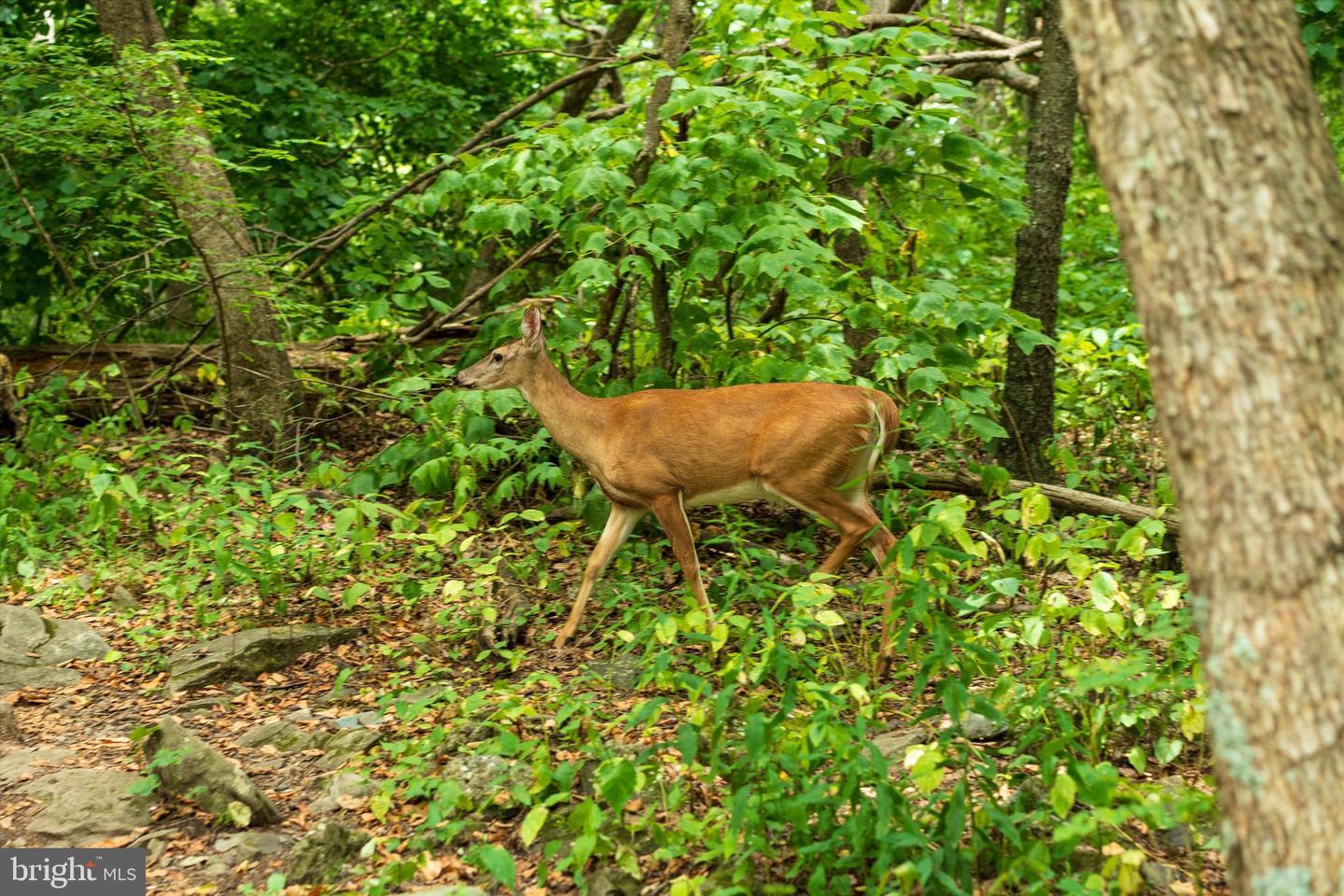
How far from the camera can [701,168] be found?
723 centimetres

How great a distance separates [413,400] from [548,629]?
207cm

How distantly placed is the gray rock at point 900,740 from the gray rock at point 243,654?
3.06 metres

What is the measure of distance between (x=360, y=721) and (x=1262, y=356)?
14.0 feet

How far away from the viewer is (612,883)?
420cm

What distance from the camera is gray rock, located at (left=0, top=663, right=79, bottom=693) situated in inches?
249

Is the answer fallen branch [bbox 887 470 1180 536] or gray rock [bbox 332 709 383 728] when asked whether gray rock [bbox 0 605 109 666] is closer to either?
gray rock [bbox 332 709 383 728]

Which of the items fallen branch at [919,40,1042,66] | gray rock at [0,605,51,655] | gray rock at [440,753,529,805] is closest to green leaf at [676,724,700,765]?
gray rock at [440,753,529,805]

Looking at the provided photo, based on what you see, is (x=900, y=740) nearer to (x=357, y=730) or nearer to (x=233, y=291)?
(x=357, y=730)

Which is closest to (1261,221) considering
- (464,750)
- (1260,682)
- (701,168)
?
(1260,682)

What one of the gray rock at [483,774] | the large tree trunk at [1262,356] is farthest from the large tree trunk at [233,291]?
the large tree trunk at [1262,356]

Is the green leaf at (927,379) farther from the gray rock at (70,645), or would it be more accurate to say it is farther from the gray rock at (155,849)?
the gray rock at (70,645)

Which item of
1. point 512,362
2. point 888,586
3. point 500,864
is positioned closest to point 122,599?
point 512,362

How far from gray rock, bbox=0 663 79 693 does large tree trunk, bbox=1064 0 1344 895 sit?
219 inches

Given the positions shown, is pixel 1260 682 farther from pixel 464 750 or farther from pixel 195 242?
pixel 195 242
